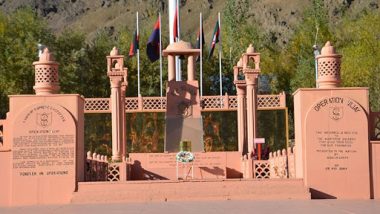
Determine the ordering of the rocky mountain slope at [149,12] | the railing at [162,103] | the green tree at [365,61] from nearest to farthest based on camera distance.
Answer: the railing at [162,103] < the green tree at [365,61] < the rocky mountain slope at [149,12]

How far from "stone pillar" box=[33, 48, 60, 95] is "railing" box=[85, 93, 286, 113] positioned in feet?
49.8

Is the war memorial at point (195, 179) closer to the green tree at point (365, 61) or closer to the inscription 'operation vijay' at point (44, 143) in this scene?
the inscription 'operation vijay' at point (44, 143)

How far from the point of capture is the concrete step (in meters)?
17.0

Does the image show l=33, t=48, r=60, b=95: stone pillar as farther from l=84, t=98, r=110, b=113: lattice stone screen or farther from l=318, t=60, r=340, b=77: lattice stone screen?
l=84, t=98, r=110, b=113: lattice stone screen

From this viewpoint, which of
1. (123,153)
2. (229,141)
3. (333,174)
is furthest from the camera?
(229,141)

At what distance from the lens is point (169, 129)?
23.9m

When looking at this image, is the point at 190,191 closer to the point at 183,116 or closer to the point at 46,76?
the point at 46,76

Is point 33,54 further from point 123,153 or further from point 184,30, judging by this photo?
point 184,30

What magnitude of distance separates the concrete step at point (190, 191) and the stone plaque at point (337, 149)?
0.61 m

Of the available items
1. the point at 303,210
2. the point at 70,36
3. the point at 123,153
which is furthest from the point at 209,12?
the point at 303,210

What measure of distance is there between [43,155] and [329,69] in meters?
7.05

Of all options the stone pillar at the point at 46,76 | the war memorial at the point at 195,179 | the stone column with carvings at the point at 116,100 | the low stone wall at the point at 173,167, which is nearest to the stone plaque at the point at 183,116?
the low stone wall at the point at 173,167

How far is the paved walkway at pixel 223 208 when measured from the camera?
13711 mm

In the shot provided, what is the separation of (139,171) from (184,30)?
11843 cm
